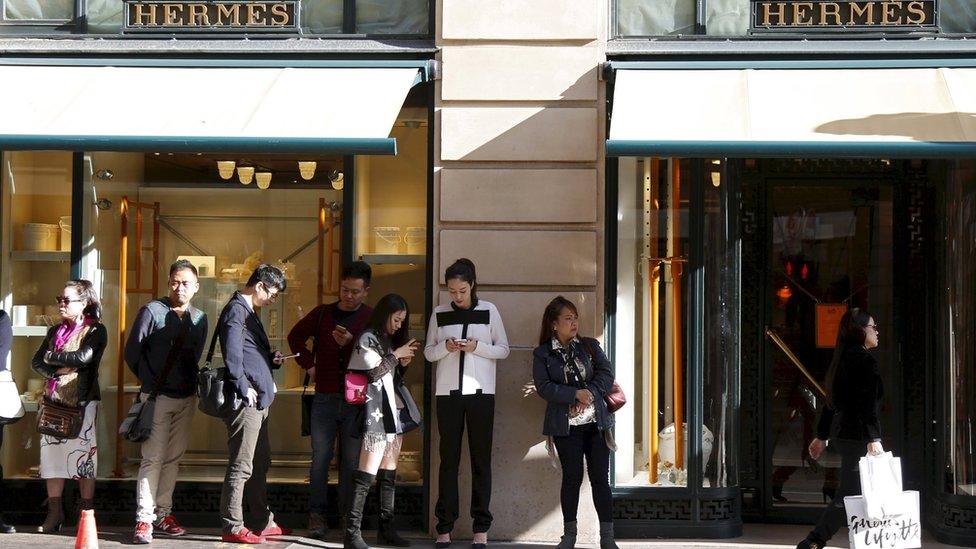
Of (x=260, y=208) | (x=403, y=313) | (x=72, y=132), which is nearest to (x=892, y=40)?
(x=403, y=313)

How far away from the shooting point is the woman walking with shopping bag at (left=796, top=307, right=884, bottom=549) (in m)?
8.31

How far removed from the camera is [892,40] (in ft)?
31.3

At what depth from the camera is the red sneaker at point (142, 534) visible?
30.0 ft

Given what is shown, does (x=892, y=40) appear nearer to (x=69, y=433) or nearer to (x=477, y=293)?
(x=477, y=293)

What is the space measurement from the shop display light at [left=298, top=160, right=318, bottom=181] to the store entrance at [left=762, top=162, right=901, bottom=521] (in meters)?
3.53

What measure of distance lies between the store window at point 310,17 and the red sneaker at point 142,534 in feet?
12.0

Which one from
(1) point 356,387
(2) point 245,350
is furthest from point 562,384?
(2) point 245,350

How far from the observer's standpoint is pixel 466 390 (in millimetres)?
9086

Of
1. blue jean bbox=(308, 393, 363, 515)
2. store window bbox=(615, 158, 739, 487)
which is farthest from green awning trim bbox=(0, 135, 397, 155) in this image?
store window bbox=(615, 158, 739, 487)

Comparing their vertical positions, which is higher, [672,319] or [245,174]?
[245,174]

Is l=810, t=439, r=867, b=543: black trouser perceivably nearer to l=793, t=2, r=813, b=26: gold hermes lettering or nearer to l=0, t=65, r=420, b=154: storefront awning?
l=793, t=2, r=813, b=26: gold hermes lettering

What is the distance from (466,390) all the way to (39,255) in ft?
11.8

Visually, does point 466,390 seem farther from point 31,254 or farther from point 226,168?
point 31,254

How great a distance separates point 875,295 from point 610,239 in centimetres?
229
